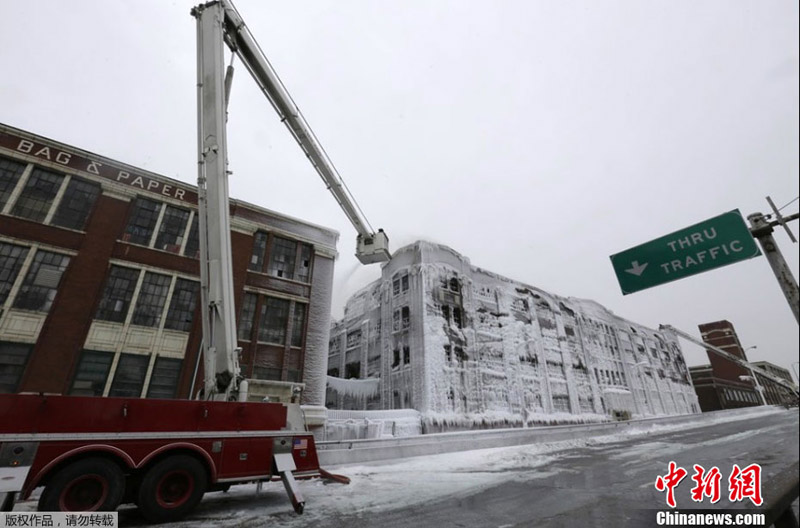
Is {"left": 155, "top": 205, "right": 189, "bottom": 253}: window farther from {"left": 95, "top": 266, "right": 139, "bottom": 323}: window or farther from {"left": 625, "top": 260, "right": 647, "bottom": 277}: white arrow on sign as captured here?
{"left": 625, "top": 260, "right": 647, "bottom": 277}: white arrow on sign

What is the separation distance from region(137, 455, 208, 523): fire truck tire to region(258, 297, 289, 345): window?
1290 centimetres

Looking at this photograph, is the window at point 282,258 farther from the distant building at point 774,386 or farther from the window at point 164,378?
the distant building at point 774,386

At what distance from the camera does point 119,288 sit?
16.5 metres

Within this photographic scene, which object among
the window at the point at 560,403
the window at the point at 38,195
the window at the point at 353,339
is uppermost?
the window at the point at 38,195

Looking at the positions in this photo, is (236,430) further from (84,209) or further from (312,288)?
(84,209)

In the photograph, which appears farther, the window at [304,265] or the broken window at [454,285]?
the broken window at [454,285]

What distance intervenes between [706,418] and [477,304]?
3322 centimetres

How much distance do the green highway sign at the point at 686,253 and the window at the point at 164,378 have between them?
17.9 metres

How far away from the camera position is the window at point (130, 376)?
15.2m

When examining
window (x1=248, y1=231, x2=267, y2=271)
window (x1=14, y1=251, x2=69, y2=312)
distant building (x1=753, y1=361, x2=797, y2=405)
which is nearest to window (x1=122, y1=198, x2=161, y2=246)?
window (x1=14, y1=251, x2=69, y2=312)

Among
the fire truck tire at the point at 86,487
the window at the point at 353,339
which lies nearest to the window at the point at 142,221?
the fire truck tire at the point at 86,487

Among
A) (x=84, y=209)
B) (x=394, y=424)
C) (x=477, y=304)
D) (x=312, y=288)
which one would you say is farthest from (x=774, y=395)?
(x=84, y=209)

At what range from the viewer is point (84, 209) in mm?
16875

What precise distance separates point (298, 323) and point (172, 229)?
810 centimetres
